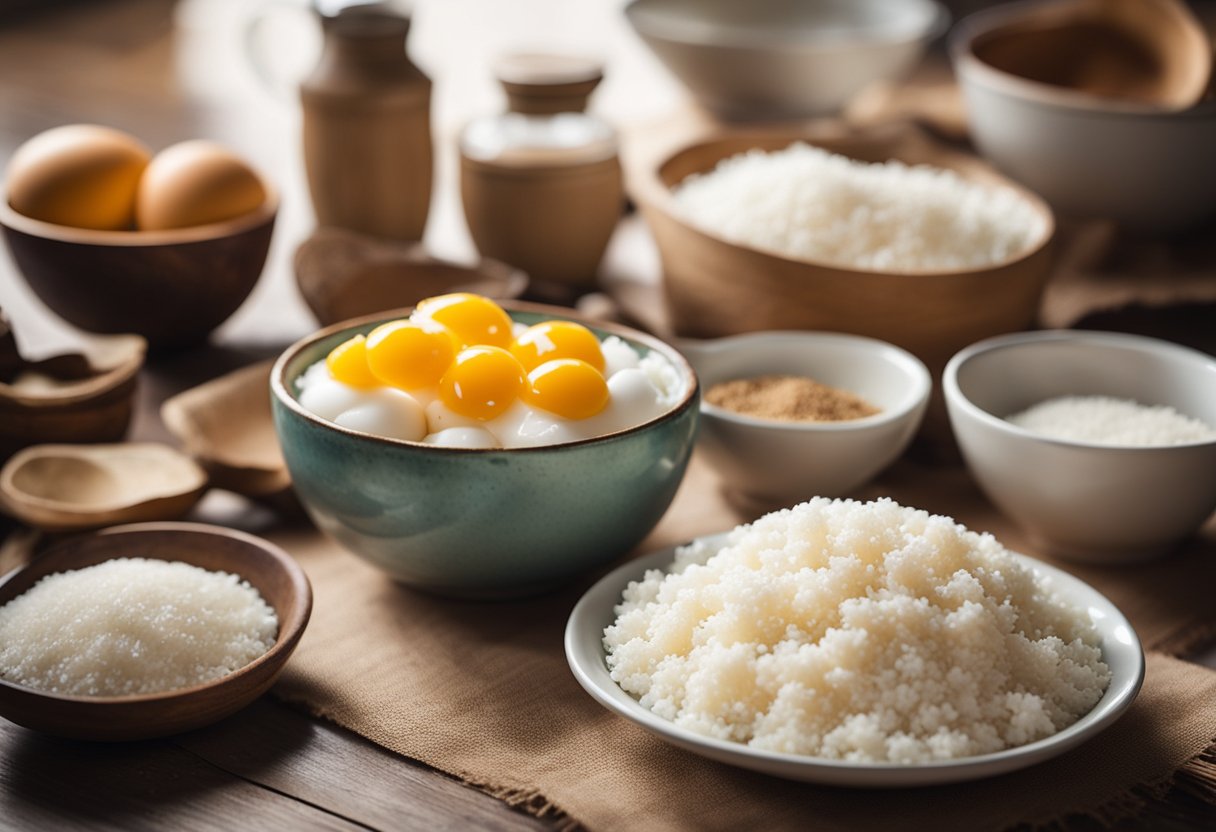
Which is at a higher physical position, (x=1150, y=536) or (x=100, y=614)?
(x=100, y=614)

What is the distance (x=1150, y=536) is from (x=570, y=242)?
2.94 ft

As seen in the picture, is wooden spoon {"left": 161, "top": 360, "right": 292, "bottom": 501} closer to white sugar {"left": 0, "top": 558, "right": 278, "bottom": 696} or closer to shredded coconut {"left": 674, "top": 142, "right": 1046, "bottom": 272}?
white sugar {"left": 0, "top": 558, "right": 278, "bottom": 696}

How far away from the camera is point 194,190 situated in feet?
5.65

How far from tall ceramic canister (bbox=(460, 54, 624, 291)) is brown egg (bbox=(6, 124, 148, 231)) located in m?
0.45

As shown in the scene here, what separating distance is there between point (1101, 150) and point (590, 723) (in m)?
1.23

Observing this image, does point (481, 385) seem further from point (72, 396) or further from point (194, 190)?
point (194, 190)

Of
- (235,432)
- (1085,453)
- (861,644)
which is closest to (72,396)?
(235,432)

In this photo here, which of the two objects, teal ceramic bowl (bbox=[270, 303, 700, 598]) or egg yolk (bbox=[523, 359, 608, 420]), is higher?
egg yolk (bbox=[523, 359, 608, 420])

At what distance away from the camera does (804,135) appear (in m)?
2.00

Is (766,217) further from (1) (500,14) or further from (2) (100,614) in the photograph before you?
(1) (500,14)

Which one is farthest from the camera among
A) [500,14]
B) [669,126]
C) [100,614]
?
[500,14]

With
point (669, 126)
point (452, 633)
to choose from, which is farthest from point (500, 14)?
point (452, 633)

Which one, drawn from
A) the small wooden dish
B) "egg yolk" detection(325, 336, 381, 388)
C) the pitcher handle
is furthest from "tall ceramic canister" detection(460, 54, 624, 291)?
"egg yolk" detection(325, 336, 381, 388)

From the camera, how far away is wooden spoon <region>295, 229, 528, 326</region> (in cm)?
168
